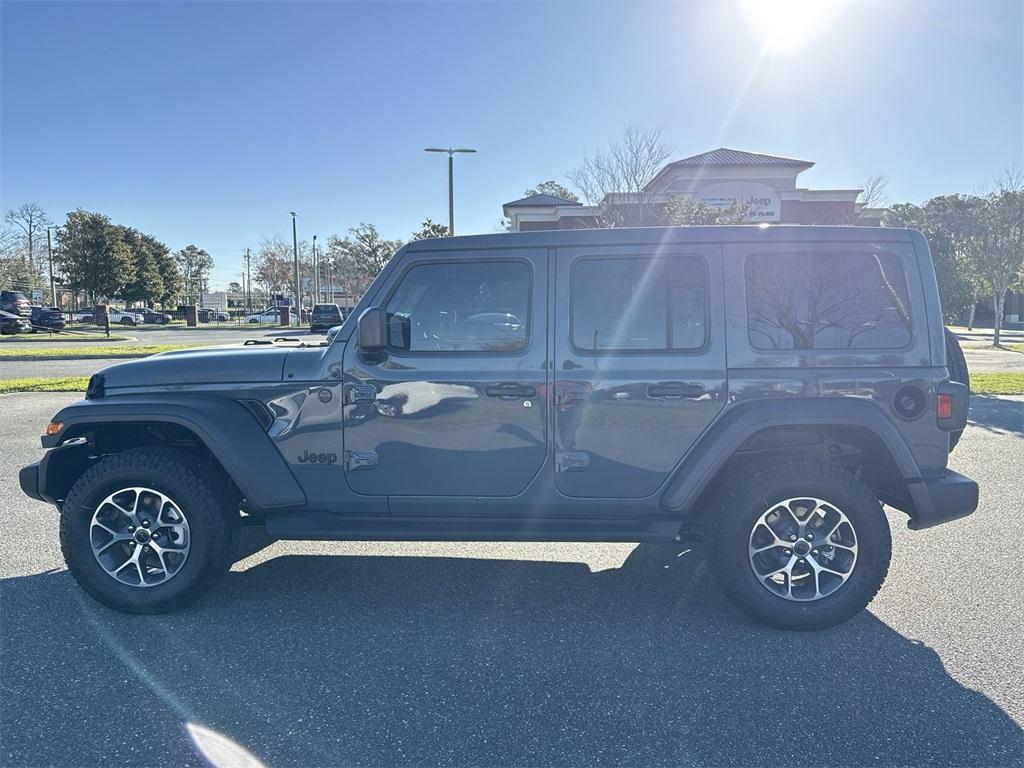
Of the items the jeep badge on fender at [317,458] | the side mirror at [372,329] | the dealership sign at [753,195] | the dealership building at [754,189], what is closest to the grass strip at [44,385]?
the jeep badge on fender at [317,458]

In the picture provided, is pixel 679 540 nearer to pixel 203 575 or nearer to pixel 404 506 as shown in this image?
pixel 404 506

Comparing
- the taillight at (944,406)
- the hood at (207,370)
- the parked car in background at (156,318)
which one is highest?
the parked car in background at (156,318)

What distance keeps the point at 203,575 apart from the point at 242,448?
2.34 feet

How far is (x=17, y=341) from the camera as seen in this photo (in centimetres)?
2417

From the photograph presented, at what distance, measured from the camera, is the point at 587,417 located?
3.31m

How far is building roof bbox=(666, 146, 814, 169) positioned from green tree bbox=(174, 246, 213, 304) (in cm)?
6353

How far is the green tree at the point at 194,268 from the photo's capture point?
76.4 meters

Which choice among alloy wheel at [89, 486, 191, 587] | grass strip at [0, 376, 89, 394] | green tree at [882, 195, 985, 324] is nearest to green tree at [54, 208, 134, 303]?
grass strip at [0, 376, 89, 394]

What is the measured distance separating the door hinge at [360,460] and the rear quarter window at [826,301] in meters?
2.07

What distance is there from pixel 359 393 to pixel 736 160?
29986 millimetres

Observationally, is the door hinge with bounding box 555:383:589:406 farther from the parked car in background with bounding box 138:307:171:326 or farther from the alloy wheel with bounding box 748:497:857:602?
the parked car in background with bounding box 138:307:171:326

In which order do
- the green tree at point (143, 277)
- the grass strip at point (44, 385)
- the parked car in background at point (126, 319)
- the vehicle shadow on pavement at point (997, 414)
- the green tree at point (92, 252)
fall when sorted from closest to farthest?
the vehicle shadow on pavement at point (997, 414) < the grass strip at point (44, 385) < the green tree at point (92, 252) < the green tree at point (143, 277) < the parked car in background at point (126, 319)

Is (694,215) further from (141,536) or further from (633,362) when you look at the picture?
(141,536)

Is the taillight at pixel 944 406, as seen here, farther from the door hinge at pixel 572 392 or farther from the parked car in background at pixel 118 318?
the parked car in background at pixel 118 318
